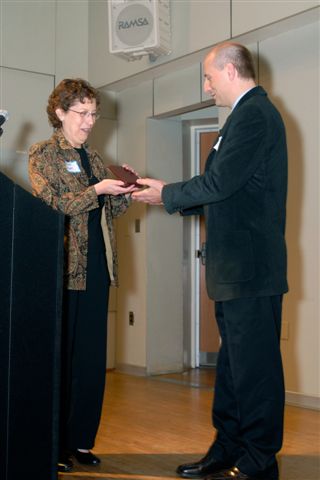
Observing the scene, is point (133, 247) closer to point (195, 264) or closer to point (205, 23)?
point (195, 264)

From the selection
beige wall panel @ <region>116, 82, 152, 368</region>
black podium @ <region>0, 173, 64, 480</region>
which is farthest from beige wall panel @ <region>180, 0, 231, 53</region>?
black podium @ <region>0, 173, 64, 480</region>

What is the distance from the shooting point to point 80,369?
2691 mm

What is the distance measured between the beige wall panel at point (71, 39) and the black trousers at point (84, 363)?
346 cm

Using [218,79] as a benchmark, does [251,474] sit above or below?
below

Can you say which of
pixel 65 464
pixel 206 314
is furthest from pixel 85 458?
pixel 206 314

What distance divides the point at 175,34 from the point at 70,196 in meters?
2.72

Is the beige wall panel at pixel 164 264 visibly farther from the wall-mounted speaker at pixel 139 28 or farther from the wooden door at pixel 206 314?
the wall-mounted speaker at pixel 139 28

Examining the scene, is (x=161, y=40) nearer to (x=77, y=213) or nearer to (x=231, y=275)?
(x=77, y=213)

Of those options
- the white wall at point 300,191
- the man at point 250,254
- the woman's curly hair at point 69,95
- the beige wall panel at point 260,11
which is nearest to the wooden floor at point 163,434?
the white wall at point 300,191

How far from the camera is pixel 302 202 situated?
423 centimetres

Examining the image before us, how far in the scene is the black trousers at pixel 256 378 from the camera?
90.9 inches

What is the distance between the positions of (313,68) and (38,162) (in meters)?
2.24

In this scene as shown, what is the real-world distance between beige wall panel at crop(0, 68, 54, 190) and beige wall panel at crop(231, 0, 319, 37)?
194cm

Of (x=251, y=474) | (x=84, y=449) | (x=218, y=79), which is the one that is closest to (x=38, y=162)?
(x=218, y=79)
